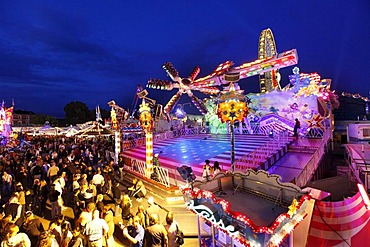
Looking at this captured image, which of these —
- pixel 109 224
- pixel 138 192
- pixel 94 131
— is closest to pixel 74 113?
pixel 94 131

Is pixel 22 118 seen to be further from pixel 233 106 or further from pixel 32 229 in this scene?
pixel 32 229

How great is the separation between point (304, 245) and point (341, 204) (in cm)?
99

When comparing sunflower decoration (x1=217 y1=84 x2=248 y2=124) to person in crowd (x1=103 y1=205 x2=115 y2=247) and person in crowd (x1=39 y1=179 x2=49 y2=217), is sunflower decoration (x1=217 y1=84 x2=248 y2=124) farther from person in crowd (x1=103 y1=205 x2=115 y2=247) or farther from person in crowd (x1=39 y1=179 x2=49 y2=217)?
person in crowd (x1=39 y1=179 x2=49 y2=217)

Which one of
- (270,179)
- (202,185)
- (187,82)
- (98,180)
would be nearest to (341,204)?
(270,179)

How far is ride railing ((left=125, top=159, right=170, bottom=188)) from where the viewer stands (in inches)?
380

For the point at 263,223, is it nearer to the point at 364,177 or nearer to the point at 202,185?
the point at 202,185

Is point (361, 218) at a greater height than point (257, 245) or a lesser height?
greater

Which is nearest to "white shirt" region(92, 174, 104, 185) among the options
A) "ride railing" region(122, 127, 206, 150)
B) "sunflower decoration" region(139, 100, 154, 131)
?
"sunflower decoration" region(139, 100, 154, 131)

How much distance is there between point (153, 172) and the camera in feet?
35.0

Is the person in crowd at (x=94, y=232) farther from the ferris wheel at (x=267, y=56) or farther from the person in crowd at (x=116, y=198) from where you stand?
the ferris wheel at (x=267, y=56)

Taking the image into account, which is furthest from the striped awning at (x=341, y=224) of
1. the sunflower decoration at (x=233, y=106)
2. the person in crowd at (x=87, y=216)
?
the sunflower decoration at (x=233, y=106)

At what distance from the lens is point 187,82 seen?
95.0 ft

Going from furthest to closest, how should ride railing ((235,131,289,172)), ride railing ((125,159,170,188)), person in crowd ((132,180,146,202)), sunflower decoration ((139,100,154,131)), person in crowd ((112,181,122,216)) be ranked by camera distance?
sunflower decoration ((139,100,154,131))
ride railing ((235,131,289,172))
ride railing ((125,159,170,188))
person in crowd ((132,180,146,202))
person in crowd ((112,181,122,216))

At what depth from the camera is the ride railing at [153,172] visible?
9.66 metres
